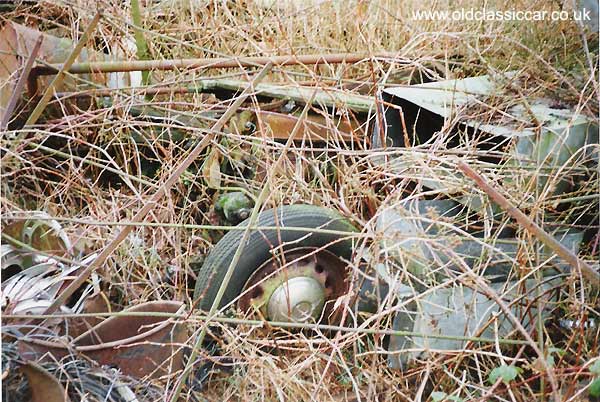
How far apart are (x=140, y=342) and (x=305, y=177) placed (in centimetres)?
171

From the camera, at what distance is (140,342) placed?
2.70 metres

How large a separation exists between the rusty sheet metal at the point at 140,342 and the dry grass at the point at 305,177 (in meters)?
0.21

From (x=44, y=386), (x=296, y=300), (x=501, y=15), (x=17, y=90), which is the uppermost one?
(x=501, y=15)

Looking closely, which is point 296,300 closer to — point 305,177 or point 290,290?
point 290,290

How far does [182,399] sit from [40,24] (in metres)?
3.25

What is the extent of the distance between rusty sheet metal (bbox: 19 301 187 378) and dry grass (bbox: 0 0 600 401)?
0.21m

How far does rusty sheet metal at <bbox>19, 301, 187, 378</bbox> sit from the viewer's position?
2678 millimetres

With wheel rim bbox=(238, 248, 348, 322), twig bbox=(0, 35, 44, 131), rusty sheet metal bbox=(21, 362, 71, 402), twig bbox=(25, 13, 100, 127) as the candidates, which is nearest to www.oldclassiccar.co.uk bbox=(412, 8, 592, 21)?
wheel rim bbox=(238, 248, 348, 322)

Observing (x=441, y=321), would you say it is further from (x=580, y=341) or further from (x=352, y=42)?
(x=352, y=42)

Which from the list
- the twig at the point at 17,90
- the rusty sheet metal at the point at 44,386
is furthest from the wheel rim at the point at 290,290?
the twig at the point at 17,90

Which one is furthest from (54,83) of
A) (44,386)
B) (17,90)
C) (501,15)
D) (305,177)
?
(501,15)

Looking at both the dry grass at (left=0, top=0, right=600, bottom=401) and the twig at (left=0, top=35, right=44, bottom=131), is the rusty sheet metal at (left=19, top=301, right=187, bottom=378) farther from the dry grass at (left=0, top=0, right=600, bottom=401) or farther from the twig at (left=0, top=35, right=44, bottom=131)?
the twig at (left=0, top=35, right=44, bottom=131)

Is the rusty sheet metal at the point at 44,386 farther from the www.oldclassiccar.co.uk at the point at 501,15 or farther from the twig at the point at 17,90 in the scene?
the www.oldclassiccar.co.uk at the point at 501,15

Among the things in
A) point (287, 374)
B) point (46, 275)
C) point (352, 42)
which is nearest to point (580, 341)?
point (287, 374)
